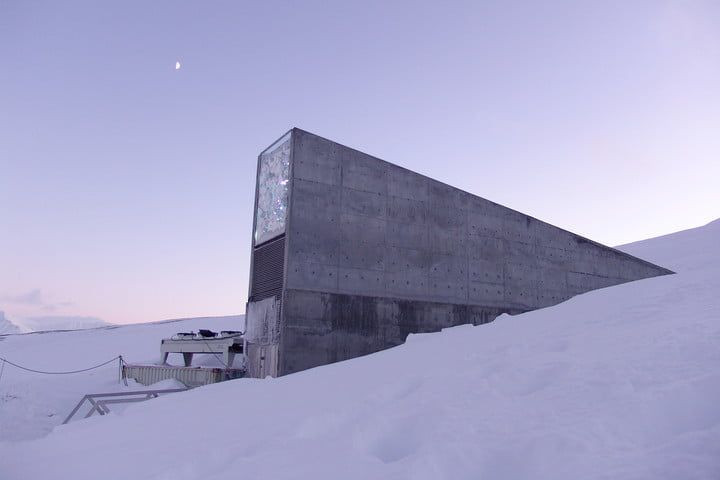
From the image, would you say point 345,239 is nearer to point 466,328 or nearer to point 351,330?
point 351,330

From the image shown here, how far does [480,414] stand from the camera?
5410 millimetres

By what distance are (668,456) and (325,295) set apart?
14.0 m

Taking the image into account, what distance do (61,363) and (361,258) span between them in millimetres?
24914

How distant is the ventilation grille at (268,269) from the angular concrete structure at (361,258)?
0.04m

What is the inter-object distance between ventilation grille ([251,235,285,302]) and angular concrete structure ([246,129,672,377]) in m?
0.04

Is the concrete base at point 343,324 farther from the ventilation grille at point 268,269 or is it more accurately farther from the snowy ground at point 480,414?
the snowy ground at point 480,414

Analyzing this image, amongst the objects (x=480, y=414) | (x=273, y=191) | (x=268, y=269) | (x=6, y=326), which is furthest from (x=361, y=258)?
(x=6, y=326)

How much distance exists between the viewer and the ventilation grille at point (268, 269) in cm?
1752

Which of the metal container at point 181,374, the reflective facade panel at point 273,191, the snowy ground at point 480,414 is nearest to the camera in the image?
the snowy ground at point 480,414

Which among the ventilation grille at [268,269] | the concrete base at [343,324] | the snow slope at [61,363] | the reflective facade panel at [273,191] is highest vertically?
the reflective facade panel at [273,191]

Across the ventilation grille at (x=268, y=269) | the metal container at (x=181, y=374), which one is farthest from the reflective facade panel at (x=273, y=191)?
the metal container at (x=181, y=374)

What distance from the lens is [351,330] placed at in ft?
58.5

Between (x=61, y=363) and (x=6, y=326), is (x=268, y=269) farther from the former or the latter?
(x=6, y=326)

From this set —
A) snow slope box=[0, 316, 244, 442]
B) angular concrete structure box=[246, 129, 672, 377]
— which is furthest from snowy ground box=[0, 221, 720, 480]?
angular concrete structure box=[246, 129, 672, 377]
